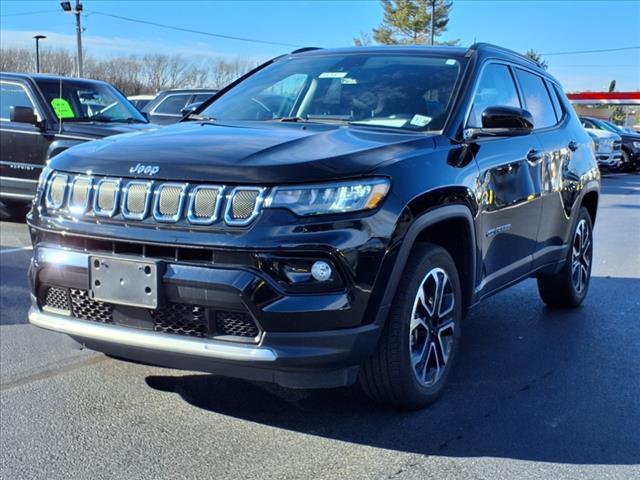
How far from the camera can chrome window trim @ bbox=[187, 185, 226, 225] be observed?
310 centimetres

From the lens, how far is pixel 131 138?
375 centimetres

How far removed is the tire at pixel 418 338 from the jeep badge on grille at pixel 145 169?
121cm

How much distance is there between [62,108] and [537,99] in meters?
6.29

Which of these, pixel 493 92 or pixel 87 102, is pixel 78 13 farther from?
pixel 493 92

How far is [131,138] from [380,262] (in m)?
1.45

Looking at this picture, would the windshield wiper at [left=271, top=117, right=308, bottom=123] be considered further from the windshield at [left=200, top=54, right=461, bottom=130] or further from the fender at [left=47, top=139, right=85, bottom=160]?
the fender at [left=47, top=139, right=85, bottom=160]

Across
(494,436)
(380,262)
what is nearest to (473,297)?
(494,436)

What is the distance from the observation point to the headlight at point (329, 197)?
3.08 m

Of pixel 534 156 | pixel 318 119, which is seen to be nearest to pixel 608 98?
pixel 534 156

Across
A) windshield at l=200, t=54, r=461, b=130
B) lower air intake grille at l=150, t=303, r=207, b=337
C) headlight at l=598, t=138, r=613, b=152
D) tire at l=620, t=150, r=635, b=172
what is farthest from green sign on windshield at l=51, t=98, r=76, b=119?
tire at l=620, t=150, r=635, b=172

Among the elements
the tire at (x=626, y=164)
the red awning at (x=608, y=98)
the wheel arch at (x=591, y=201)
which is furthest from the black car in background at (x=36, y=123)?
the red awning at (x=608, y=98)

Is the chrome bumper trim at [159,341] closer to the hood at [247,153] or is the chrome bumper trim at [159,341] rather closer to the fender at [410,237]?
the fender at [410,237]

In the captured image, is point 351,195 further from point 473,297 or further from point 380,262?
point 473,297

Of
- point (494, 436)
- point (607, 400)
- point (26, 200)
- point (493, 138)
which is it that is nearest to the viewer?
point (494, 436)
